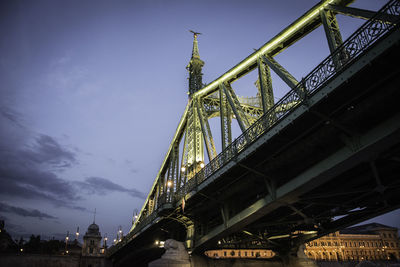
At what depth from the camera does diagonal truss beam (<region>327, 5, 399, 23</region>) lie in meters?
8.40

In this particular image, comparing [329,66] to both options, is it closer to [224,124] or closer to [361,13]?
[361,13]

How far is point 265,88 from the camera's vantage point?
583 inches

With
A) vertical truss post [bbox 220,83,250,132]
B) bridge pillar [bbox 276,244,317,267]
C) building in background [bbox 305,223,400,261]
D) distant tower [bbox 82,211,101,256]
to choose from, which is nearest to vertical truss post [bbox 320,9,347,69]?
vertical truss post [bbox 220,83,250,132]

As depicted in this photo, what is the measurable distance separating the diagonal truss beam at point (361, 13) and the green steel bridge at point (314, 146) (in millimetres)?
36

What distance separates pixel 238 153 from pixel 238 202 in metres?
4.80

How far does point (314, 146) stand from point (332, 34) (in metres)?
4.83

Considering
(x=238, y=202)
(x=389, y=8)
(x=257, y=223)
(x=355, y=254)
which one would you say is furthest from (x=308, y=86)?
(x=355, y=254)

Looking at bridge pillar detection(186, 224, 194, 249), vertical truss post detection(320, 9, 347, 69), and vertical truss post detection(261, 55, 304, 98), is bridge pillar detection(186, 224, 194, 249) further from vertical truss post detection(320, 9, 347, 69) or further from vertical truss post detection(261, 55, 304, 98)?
vertical truss post detection(320, 9, 347, 69)

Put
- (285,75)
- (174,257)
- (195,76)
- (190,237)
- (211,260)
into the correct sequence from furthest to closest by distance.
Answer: (195,76) < (211,260) < (190,237) < (174,257) < (285,75)

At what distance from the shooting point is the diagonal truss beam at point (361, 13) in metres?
8.40

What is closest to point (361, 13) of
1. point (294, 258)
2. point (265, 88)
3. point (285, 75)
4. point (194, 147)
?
point (285, 75)

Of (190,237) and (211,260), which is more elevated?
(190,237)

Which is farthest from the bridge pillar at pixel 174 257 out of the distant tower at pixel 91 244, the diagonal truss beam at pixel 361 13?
the distant tower at pixel 91 244

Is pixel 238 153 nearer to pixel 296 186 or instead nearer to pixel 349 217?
pixel 296 186
